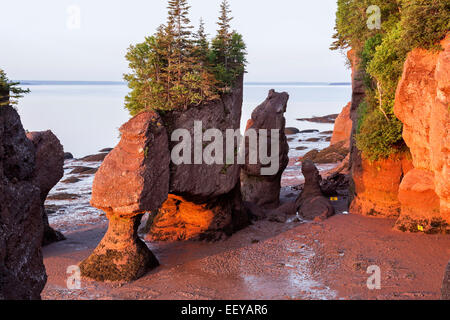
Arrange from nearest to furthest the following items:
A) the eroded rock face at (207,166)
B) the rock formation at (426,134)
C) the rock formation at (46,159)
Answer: the rock formation at (426,134) < the eroded rock face at (207,166) < the rock formation at (46,159)

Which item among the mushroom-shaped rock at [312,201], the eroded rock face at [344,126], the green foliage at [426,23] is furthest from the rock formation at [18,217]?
the eroded rock face at [344,126]

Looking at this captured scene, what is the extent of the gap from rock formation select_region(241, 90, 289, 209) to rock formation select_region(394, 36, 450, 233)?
7511 mm

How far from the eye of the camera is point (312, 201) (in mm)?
22812

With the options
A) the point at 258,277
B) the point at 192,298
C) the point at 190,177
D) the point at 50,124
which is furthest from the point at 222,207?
the point at 50,124

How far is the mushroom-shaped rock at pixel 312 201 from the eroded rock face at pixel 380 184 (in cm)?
158

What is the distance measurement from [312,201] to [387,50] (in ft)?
26.4

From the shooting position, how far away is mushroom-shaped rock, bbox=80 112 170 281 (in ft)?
48.9

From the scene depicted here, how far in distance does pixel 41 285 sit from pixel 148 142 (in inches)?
373

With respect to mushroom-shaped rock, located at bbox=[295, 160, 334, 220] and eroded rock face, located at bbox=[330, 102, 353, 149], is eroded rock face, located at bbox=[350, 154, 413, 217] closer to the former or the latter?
mushroom-shaped rock, located at bbox=[295, 160, 334, 220]

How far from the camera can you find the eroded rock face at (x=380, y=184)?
67.1 feet

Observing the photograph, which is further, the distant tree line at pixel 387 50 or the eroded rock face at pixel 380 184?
the eroded rock face at pixel 380 184

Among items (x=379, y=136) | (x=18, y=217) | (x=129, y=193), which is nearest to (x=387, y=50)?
(x=379, y=136)

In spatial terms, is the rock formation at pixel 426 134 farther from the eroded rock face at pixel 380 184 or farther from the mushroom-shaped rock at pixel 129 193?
the mushroom-shaped rock at pixel 129 193

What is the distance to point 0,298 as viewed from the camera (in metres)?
5.14
